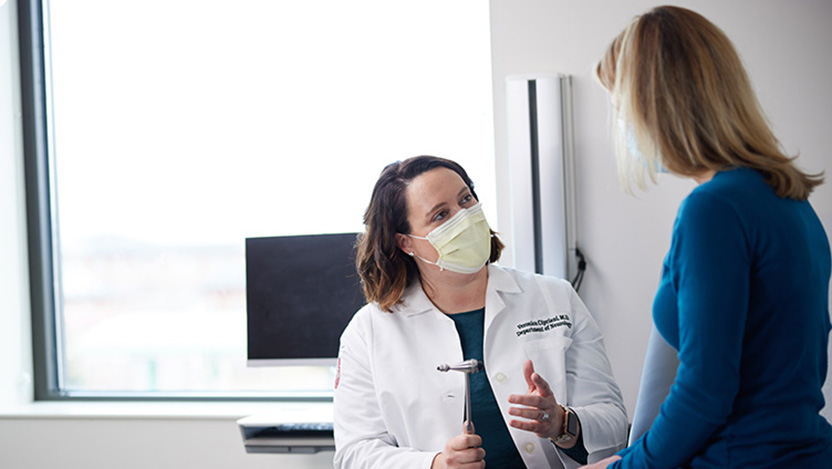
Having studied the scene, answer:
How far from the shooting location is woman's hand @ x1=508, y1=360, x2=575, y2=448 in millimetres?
1404

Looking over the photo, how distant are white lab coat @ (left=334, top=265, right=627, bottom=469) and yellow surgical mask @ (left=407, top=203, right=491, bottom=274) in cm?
9

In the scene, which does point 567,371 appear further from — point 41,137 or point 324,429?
point 41,137

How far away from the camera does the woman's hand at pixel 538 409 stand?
55.3 inches

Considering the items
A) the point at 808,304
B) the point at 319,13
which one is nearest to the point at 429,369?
the point at 808,304

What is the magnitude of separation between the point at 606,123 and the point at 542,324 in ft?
2.86

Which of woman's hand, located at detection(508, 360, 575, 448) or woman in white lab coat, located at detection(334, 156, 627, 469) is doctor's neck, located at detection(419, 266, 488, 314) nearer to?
woman in white lab coat, located at detection(334, 156, 627, 469)

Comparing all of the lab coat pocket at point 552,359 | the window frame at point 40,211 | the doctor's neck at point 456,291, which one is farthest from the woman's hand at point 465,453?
the window frame at point 40,211

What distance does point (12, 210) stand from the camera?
306 cm

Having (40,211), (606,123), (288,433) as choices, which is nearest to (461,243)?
(606,123)

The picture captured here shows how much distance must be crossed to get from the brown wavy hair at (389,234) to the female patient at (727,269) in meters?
0.90

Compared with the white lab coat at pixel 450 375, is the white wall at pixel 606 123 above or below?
above

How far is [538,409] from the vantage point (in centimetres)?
146

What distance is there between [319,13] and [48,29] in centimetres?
126

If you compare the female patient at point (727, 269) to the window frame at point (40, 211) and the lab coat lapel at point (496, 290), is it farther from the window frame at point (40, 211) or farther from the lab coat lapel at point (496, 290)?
the window frame at point (40, 211)
